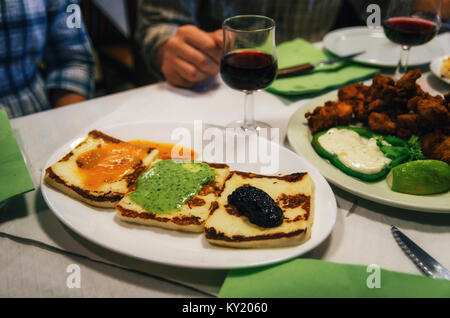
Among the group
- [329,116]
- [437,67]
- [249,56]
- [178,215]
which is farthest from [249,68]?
[437,67]

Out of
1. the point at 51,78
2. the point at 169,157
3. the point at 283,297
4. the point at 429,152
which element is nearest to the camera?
the point at 283,297

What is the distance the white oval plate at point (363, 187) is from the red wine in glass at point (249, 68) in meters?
0.28

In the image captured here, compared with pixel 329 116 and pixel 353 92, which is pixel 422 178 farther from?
pixel 353 92

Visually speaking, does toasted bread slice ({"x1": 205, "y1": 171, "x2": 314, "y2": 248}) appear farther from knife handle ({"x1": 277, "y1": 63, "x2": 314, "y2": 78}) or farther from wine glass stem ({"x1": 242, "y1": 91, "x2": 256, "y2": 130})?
knife handle ({"x1": 277, "y1": 63, "x2": 314, "y2": 78})

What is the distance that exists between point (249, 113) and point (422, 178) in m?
1.00

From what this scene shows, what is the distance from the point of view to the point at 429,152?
159cm

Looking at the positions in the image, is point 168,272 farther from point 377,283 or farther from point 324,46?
point 324,46

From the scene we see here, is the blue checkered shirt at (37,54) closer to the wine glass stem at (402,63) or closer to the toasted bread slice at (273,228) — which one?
the toasted bread slice at (273,228)

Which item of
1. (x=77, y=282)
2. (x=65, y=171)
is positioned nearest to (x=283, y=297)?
(x=77, y=282)

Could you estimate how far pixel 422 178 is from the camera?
4.55ft

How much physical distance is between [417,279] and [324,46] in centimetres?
210

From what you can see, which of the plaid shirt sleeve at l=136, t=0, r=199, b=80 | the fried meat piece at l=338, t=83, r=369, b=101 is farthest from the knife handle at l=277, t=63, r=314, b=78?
the plaid shirt sleeve at l=136, t=0, r=199, b=80

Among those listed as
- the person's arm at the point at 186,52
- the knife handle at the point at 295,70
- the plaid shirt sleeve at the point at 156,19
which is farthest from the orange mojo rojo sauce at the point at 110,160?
the plaid shirt sleeve at the point at 156,19

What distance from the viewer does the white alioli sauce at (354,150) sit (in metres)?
1.50
